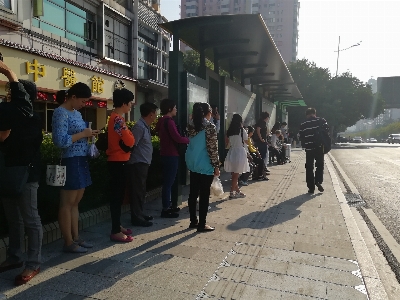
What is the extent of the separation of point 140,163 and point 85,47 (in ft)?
43.0

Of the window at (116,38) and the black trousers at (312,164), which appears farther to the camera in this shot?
the window at (116,38)

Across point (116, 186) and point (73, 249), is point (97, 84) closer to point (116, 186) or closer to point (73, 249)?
point (116, 186)

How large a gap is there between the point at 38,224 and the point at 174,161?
2434 mm

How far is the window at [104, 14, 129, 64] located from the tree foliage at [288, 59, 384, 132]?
1059 inches

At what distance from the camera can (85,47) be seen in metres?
16.0

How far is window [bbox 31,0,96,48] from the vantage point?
1355 centimetres

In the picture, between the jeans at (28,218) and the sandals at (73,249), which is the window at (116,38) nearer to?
the sandals at (73,249)

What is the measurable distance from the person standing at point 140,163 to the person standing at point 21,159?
62.6 inches

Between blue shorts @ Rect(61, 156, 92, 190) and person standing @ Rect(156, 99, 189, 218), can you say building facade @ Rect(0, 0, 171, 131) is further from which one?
blue shorts @ Rect(61, 156, 92, 190)

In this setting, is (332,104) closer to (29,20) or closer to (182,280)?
(29,20)

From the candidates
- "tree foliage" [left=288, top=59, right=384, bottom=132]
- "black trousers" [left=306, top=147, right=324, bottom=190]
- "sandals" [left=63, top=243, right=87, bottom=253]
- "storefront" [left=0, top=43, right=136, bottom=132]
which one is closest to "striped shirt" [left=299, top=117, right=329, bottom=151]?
"black trousers" [left=306, top=147, right=324, bottom=190]

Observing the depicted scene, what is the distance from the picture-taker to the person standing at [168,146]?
505 centimetres

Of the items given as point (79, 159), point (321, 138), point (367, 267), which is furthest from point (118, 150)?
point (321, 138)

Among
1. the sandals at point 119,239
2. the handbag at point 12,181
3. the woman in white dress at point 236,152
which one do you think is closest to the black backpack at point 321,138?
the woman in white dress at point 236,152
